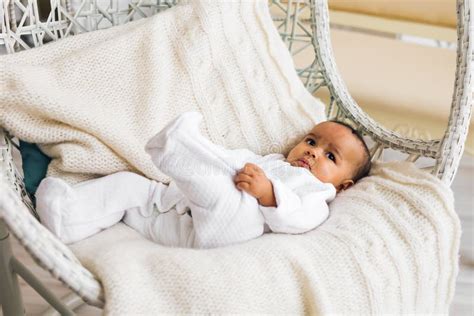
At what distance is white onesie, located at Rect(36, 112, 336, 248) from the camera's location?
0.80m

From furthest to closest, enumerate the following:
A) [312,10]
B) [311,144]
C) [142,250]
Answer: [312,10], [311,144], [142,250]

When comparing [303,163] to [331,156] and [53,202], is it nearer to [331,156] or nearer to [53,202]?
[331,156]

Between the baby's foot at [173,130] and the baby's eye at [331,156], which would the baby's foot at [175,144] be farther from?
the baby's eye at [331,156]

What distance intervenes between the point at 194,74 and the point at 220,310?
58cm

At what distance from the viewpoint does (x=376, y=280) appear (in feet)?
2.67

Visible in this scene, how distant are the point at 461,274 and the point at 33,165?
118 cm

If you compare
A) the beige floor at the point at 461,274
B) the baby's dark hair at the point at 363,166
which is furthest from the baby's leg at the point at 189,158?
the beige floor at the point at 461,274

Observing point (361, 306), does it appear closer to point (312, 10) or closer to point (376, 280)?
point (376, 280)

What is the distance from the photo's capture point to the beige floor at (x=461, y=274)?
135 centimetres

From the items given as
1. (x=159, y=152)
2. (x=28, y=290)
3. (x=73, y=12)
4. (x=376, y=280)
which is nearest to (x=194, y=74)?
(x=73, y=12)

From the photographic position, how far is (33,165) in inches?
38.3

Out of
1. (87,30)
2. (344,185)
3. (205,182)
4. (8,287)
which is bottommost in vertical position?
(8,287)

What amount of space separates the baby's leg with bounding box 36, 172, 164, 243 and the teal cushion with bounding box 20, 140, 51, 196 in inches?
2.6

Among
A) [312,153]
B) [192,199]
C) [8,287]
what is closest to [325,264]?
[192,199]
